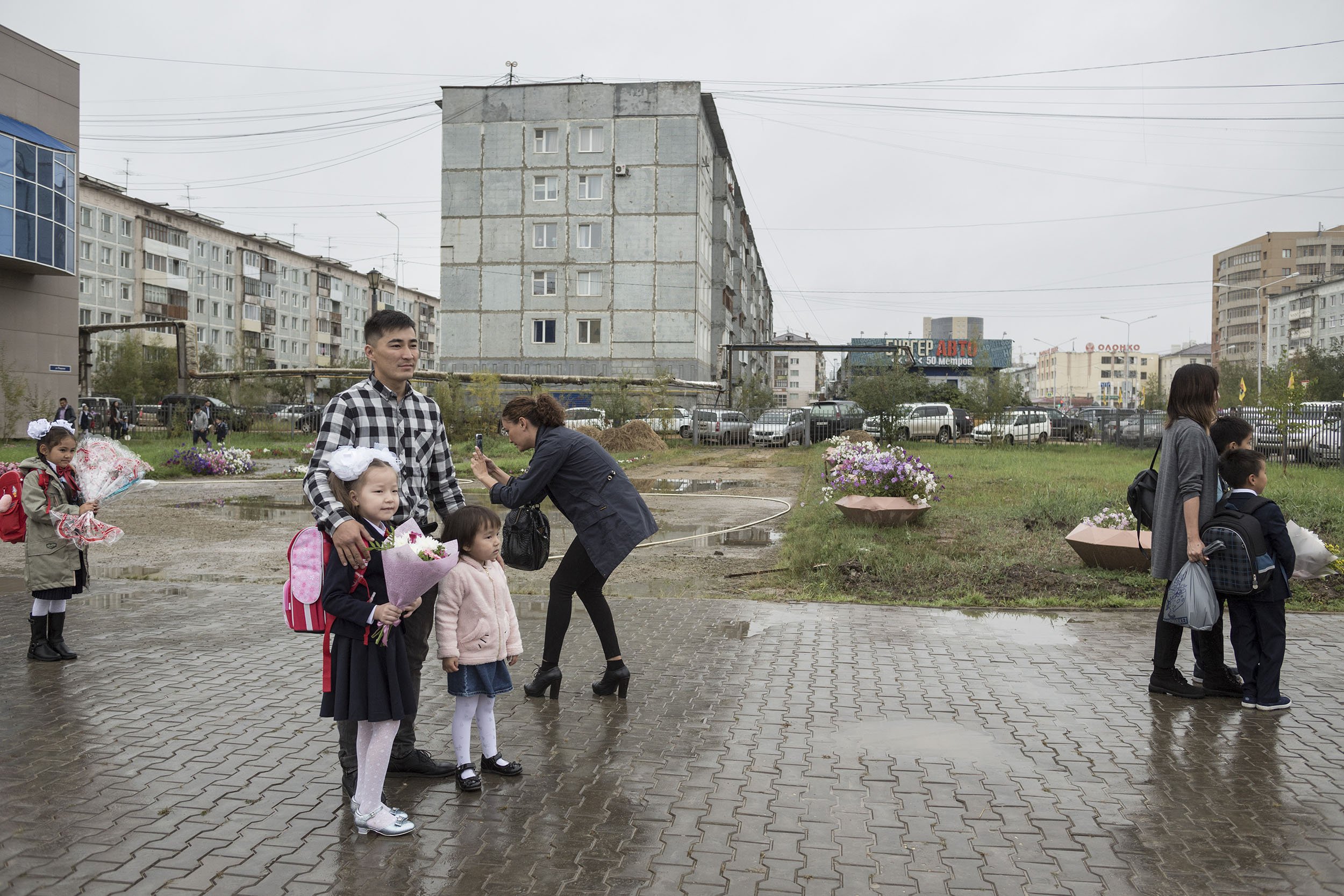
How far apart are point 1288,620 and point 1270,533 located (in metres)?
3.11

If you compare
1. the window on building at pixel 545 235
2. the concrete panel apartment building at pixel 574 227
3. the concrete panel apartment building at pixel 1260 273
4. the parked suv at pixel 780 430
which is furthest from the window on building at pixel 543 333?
the concrete panel apartment building at pixel 1260 273

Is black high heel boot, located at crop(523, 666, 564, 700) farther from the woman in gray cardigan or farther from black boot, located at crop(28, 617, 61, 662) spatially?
the woman in gray cardigan

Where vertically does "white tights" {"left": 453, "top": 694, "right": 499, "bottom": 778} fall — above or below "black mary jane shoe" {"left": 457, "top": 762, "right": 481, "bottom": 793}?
above

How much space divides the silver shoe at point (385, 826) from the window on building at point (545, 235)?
52.0m

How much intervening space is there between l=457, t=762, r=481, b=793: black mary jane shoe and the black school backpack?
→ 13.9 feet

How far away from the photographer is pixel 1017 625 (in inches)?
319

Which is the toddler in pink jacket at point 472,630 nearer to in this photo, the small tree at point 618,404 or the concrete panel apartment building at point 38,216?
the small tree at point 618,404

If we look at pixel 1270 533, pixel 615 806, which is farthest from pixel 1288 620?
pixel 615 806

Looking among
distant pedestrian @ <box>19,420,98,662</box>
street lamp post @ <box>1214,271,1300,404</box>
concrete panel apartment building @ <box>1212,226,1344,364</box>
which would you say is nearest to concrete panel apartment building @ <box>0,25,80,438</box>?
distant pedestrian @ <box>19,420,98,662</box>

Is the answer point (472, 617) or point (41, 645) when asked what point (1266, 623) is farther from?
point (41, 645)

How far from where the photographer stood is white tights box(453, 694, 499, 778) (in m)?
4.41

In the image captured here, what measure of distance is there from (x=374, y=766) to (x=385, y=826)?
228 millimetres

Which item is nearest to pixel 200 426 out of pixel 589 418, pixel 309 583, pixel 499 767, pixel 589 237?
pixel 589 418

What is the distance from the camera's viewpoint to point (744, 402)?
4659cm
